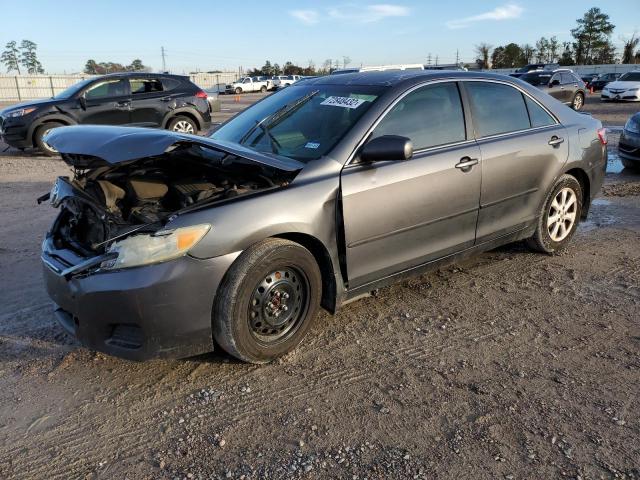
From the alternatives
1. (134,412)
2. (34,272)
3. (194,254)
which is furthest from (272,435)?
(34,272)

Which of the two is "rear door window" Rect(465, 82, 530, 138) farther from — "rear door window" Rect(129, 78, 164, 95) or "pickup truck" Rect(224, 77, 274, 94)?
"pickup truck" Rect(224, 77, 274, 94)

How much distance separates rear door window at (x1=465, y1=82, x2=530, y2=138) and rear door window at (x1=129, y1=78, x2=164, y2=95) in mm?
9554

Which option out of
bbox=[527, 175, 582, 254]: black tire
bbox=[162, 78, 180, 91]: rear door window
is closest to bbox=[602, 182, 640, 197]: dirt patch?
bbox=[527, 175, 582, 254]: black tire

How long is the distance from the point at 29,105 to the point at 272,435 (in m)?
11.0

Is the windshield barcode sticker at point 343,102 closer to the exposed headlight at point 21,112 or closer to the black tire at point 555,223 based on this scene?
the black tire at point 555,223

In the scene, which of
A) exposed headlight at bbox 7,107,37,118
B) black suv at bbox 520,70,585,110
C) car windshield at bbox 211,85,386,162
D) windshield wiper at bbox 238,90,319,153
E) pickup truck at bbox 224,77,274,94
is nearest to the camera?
car windshield at bbox 211,85,386,162

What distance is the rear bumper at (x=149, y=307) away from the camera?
2.84 m

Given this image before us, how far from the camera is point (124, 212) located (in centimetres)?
338

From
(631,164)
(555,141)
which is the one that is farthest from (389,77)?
(631,164)

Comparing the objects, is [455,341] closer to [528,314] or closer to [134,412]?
[528,314]

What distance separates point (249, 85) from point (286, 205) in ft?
161

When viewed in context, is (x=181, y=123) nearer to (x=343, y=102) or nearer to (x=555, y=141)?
(x=343, y=102)

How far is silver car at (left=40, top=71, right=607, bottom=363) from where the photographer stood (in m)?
2.93

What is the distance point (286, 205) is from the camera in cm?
320
